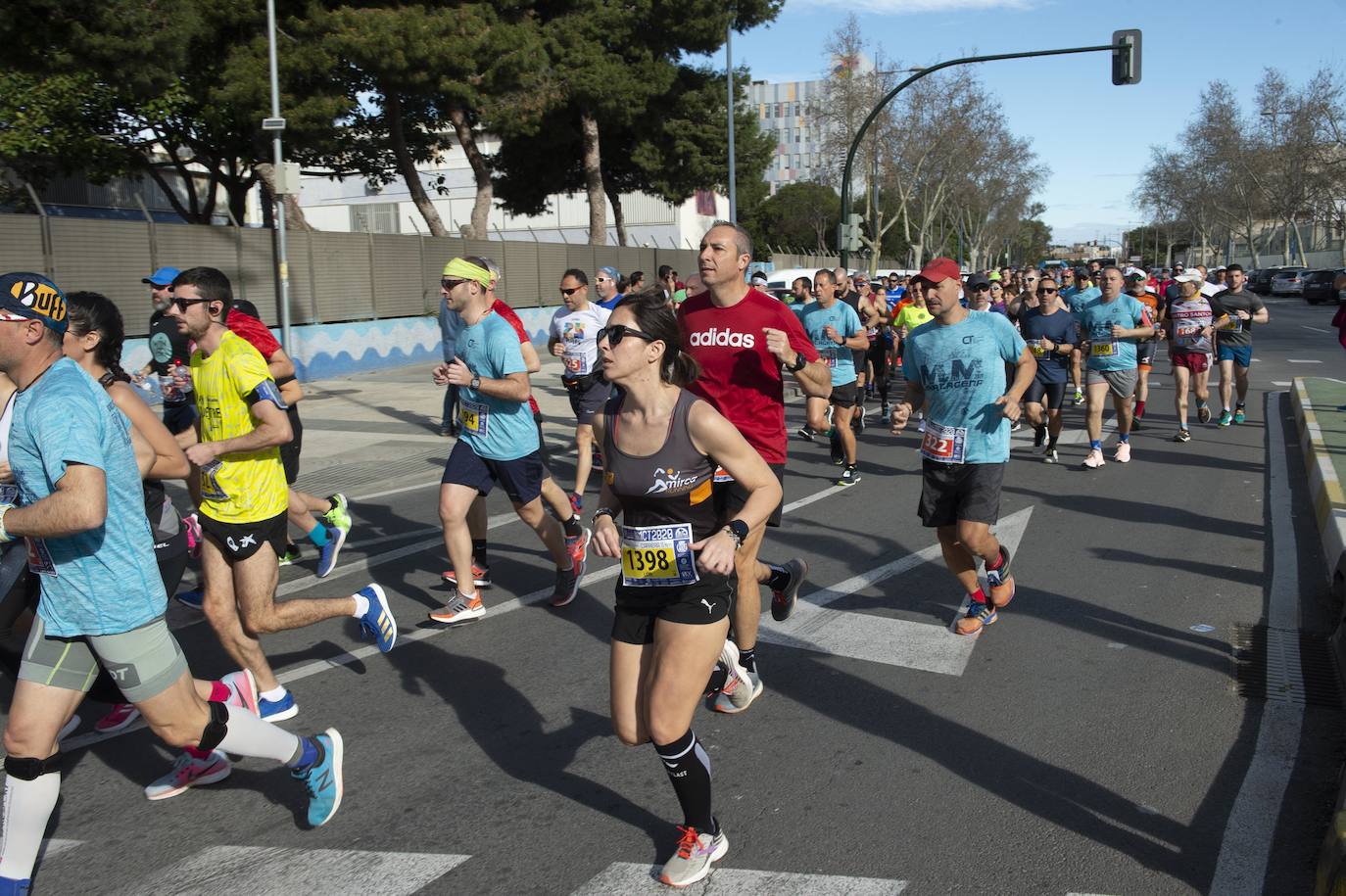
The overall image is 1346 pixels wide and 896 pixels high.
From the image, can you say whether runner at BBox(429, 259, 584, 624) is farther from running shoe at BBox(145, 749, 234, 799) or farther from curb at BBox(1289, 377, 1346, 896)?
curb at BBox(1289, 377, 1346, 896)

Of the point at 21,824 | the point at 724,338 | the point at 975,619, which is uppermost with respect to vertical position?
the point at 724,338

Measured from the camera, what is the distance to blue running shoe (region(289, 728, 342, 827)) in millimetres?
3736

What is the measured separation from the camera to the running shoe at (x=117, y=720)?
467 cm

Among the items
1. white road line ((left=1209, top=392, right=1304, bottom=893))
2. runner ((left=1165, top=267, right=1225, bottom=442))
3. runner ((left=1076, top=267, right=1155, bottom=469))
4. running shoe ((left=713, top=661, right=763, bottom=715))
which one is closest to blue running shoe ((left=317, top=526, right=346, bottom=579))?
running shoe ((left=713, top=661, right=763, bottom=715))

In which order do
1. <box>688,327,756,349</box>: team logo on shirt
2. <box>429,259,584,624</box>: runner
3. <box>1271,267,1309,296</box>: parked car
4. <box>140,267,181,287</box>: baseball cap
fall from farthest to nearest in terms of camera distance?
1. <box>1271,267,1309,296</box>: parked car
2. <box>140,267,181,287</box>: baseball cap
3. <box>429,259,584,624</box>: runner
4. <box>688,327,756,349</box>: team logo on shirt

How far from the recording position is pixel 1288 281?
57.8m

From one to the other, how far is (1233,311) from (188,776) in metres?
12.9

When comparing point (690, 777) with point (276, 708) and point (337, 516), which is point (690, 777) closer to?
point (276, 708)

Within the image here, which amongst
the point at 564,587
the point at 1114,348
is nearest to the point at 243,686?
A: the point at 564,587

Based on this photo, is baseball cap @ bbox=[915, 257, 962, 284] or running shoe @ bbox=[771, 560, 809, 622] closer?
running shoe @ bbox=[771, 560, 809, 622]

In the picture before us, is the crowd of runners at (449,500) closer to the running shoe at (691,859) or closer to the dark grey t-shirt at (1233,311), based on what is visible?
the running shoe at (691,859)

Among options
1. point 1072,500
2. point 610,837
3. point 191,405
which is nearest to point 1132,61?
point 1072,500

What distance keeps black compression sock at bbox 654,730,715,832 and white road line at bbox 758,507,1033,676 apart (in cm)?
214

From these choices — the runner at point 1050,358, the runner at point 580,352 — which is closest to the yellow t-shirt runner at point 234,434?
the runner at point 580,352
